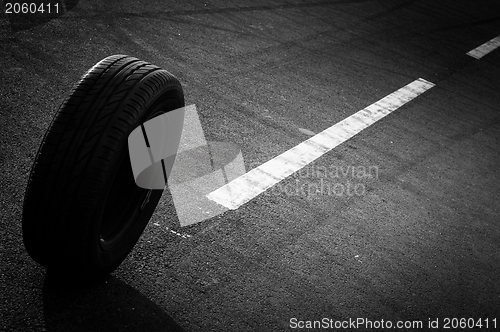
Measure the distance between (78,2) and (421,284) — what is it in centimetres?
485

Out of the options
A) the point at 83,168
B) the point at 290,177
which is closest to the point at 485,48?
the point at 290,177

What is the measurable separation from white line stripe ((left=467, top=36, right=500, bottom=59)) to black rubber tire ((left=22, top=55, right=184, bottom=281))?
5.79 meters

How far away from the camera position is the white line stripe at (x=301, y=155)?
4.25 metres

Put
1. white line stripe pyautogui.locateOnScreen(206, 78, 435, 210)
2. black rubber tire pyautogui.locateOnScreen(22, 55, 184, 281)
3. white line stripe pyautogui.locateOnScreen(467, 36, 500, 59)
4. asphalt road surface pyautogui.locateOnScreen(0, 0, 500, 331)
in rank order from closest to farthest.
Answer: black rubber tire pyautogui.locateOnScreen(22, 55, 184, 281) → asphalt road surface pyautogui.locateOnScreen(0, 0, 500, 331) → white line stripe pyautogui.locateOnScreen(206, 78, 435, 210) → white line stripe pyautogui.locateOnScreen(467, 36, 500, 59)

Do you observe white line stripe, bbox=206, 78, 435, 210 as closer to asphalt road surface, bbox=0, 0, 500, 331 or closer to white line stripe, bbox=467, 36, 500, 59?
asphalt road surface, bbox=0, 0, 500, 331

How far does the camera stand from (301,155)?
4.88 m

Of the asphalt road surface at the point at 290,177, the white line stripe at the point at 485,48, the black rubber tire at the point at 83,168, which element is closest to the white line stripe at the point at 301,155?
the asphalt road surface at the point at 290,177

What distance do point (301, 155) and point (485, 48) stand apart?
4.52 metres

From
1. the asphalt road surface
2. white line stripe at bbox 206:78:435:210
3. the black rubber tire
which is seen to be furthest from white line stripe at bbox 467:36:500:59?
the black rubber tire

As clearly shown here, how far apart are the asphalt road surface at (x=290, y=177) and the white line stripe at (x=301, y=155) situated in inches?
2.6

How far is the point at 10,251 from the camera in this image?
335cm

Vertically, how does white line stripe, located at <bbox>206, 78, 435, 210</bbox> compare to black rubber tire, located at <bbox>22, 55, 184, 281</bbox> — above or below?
below

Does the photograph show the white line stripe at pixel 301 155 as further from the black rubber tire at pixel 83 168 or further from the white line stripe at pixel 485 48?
the white line stripe at pixel 485 48

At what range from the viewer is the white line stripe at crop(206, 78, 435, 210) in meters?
4.25
